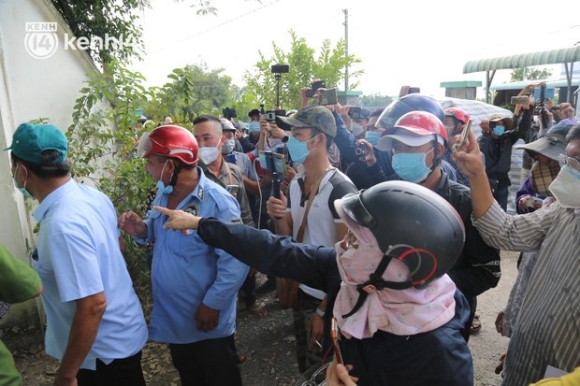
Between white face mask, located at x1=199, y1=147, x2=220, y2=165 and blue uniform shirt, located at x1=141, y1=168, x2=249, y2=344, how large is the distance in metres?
1.33

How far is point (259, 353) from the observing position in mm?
3967

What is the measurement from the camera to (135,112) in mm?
4188

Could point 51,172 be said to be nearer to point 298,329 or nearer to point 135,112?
point 298,329

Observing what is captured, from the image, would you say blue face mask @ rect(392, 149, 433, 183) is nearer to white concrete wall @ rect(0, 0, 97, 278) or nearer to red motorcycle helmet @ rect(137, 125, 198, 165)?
red motorcycle helmet @ rect(137, 125, 198, 165)

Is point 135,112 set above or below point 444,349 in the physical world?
above

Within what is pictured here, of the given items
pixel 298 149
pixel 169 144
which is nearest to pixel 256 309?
pixel 298 149

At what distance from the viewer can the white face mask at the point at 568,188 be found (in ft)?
5.74

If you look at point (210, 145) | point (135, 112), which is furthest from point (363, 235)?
point (135, 112)

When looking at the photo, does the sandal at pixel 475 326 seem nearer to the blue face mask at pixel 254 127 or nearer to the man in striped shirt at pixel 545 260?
the man in striped shirt at pixel 545 260

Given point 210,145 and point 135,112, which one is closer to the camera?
point 210,145

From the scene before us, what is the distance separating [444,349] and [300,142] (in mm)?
1788

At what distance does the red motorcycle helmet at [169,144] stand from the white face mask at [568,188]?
1.88m

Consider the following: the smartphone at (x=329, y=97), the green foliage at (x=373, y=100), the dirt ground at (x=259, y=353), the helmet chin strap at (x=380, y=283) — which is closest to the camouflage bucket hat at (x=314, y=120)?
A: the helmet chin strap at (x=380, y=283)

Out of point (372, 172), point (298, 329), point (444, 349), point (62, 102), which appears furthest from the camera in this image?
point (62, 102)
